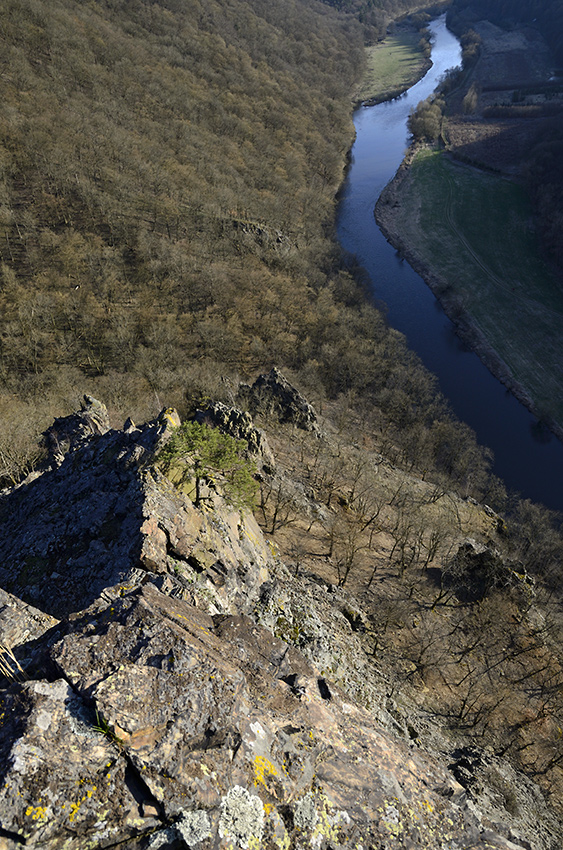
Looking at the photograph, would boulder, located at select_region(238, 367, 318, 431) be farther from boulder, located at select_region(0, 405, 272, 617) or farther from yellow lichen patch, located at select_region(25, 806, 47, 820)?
yellow lichen patch, located at select_region(25, 806, 47, 820)

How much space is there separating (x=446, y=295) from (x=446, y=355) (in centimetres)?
1580

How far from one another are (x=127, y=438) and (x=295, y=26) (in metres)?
218

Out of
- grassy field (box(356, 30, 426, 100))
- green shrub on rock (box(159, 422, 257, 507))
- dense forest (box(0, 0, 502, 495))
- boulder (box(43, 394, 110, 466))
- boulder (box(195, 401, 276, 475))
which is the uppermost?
grassy field (box(356, 30, 426, 100))

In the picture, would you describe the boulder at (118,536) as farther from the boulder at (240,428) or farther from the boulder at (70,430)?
the boulder at (240,428)

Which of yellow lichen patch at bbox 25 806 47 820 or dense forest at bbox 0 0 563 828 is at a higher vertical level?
yellow lichen patch at bbox 25 806 47 820

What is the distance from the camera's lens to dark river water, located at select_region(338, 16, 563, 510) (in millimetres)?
61844

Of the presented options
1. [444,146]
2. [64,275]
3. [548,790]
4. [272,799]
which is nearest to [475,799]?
[548,790]

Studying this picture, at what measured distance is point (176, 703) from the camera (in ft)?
31.1

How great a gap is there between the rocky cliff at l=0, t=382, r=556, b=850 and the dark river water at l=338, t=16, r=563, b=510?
4846 centimetres

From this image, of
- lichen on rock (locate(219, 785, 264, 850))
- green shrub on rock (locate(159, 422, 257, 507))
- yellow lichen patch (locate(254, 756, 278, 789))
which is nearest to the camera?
lichen on rock (locate(219, 785, 264, 850))

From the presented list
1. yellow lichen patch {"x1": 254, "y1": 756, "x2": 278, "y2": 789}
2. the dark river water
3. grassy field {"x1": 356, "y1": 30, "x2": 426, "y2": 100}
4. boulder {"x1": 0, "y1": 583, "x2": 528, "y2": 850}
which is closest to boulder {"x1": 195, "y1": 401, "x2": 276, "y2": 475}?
boulder {"x1": 0, "y1": 583, "x2": 528, "y2": 850}

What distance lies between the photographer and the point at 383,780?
37.8 feet

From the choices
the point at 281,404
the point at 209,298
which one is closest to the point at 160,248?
the point at 209,298

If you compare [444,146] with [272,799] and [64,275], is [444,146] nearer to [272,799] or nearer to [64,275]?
[64,275]
